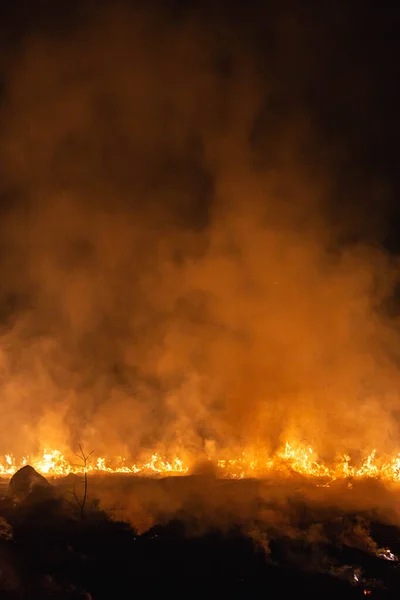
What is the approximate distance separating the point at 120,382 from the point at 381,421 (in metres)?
7.75

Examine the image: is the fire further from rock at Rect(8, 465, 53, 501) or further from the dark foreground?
rock at Rect(8, 465, 53, 501)

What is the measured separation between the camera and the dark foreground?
8445 millimetres

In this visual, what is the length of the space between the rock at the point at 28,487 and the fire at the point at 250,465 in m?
2.27

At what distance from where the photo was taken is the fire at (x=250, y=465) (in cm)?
1314

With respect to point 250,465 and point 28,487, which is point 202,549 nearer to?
point 250,465

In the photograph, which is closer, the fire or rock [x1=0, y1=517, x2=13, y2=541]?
rock [x1=0, y1=517, x2=13, y2=541]

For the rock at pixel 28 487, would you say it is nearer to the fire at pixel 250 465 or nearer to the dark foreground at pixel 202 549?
→ the dark foreground at pixel 202 549

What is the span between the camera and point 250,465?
1371 centimetres

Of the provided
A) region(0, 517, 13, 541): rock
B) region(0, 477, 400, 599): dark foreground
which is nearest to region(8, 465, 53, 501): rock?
region(0, 477, 400, 599): dark foreground

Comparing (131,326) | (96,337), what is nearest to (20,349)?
(96,337)

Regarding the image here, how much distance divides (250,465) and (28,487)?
5.64 metres

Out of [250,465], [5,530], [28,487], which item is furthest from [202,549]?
[28,487]

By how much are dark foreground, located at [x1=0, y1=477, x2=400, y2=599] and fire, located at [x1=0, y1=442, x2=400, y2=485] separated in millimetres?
1149

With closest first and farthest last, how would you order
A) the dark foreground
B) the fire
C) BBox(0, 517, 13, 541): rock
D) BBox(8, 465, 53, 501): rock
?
the dark foreground → BBox(0, 517, 13, 541): rock → BBox(8, 465, 53, 501): rock → the fire
